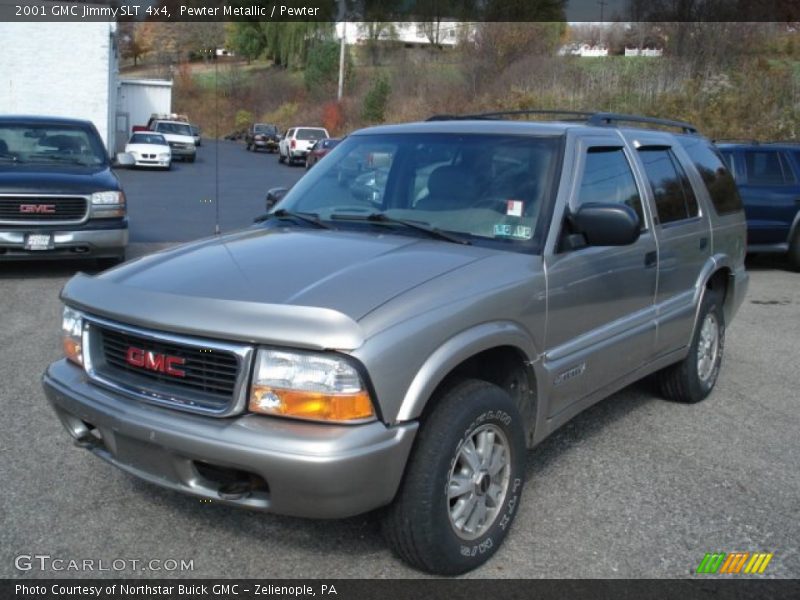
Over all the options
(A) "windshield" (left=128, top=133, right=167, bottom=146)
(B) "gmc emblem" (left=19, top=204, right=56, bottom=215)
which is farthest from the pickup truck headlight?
(A) "windshield" (left=128, top=133, right=167, bottom=146)

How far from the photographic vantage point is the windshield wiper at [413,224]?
3936 mm

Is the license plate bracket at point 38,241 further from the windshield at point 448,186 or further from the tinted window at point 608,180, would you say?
the tinted window at point 608,180

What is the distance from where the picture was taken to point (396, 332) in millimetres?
3016

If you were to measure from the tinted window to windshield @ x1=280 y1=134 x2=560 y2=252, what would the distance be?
27 centimetres

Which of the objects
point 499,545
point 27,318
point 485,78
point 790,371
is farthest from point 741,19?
point 499,545

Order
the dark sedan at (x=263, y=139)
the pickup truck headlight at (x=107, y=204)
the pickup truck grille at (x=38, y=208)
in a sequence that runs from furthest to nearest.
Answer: the dark sedan at (x=263, y=139)
the pickup truck headlight at (x=107, y=204)
the pickup truck grille at (x=38, y=208)

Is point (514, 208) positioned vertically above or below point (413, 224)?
above

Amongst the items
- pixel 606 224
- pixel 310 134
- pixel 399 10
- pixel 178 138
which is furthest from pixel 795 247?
pixel 399 10

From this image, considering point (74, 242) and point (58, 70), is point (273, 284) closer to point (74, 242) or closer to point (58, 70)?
point (74, 242)

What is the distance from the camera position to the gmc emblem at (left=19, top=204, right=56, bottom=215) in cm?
919

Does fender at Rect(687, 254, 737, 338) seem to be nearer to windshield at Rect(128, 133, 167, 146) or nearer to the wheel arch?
the wheel arch

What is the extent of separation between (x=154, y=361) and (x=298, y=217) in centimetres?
146

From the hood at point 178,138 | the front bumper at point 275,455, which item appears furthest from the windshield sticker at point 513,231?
the hood at point 178,138

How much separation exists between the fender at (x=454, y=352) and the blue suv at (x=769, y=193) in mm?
9440
